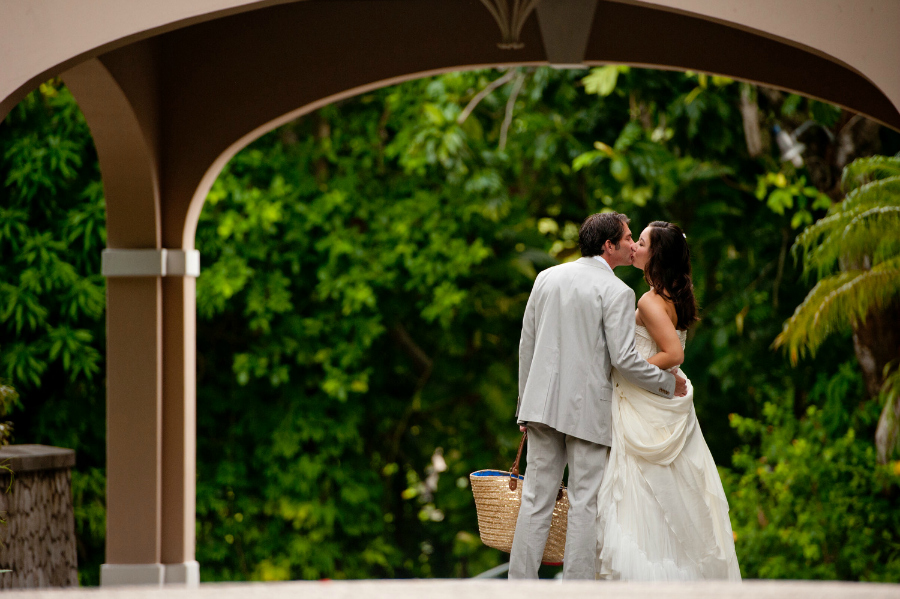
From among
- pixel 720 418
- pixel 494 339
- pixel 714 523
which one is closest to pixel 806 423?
pixel 720 418

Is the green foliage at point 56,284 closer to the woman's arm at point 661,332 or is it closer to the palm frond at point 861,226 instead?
the palm frond at point 861,226

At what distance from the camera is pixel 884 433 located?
24.7 ft

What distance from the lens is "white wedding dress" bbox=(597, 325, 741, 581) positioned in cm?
423

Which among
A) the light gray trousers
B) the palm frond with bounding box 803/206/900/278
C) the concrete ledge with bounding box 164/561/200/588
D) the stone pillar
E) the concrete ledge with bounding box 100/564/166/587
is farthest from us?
the palm frond with bounding box 803/206/900/278

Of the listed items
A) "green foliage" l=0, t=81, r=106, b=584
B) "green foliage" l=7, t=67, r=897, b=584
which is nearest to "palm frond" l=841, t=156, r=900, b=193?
"green foliage" l=7, t=67, r=897, b=584

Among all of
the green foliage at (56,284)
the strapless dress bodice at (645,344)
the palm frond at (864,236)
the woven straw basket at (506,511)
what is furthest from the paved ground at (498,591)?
the green foliage at (56,284)

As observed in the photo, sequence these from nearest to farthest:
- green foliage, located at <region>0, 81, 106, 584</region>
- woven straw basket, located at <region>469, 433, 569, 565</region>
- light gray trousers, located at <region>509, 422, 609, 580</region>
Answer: light gray trousers, located at <region>509, 422, 609, 580</region> < woven straw basket, located at <region>469, 433, 569, 565</region> < green foliage, located at <region>0, 81, 106, 584</region>

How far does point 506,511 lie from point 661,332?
3.27ft

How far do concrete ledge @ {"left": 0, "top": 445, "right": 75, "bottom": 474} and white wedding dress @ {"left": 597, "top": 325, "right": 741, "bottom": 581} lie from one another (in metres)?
2.98

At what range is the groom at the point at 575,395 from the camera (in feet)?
13.8

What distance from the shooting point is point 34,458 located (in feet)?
17.8

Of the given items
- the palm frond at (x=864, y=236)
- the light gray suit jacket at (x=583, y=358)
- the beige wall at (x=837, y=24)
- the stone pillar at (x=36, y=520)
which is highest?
the beige wall at (x=837, y=24)

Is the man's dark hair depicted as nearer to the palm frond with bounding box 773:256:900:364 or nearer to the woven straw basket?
the woven straw basket

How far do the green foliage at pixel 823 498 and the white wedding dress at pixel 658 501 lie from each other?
154 inches
